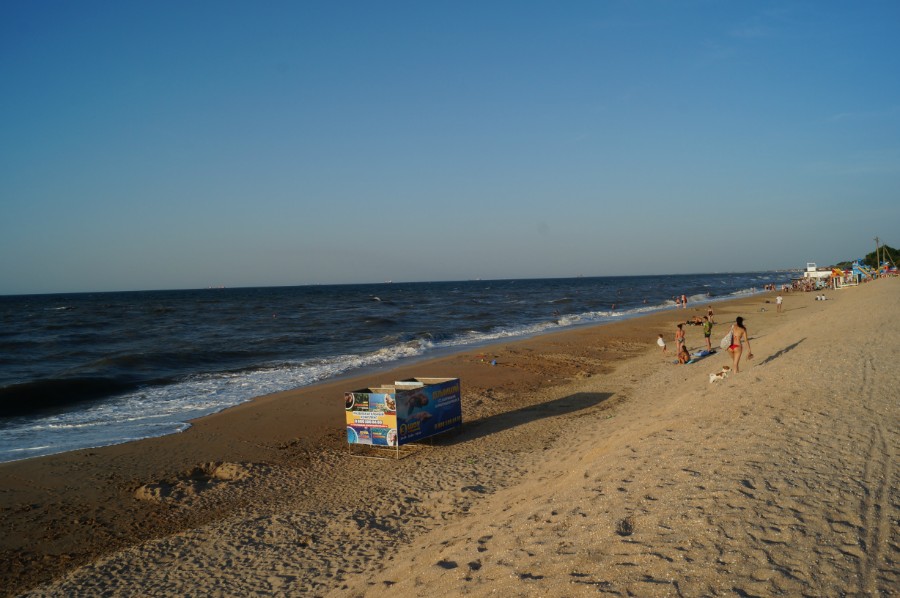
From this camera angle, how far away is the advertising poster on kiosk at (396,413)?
1070 cm

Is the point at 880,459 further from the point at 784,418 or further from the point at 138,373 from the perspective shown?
the point at 138,373

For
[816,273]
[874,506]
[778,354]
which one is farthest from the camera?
[816,273]

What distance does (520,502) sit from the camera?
7.42m

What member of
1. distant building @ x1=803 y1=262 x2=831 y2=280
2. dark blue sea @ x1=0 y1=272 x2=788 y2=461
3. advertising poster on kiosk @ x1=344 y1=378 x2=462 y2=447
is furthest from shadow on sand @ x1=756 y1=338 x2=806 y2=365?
distant building @ x1=803 y1=262 x2=831 y2=280

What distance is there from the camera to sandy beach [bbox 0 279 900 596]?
4.84m

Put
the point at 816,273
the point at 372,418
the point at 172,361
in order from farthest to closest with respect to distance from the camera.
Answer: the point at 816,273
the point at 172,361
the point at 372,418

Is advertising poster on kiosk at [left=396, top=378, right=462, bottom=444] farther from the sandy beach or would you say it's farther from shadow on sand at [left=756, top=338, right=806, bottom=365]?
shadow on sand at [left=756, top=338, right=806, bottom=365]

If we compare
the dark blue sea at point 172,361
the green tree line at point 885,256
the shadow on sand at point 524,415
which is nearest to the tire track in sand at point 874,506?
the shadow on sand at point 524,415

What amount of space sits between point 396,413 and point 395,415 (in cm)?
4

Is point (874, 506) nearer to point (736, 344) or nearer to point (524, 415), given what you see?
point (524, 415)

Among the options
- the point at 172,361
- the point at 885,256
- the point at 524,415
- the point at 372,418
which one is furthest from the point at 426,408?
the point at 885,256

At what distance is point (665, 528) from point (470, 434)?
704cm

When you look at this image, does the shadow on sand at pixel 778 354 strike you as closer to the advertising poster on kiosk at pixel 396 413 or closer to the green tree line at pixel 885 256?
the advertising poster on kiosk at pixel 396 413

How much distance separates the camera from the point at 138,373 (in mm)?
22562
